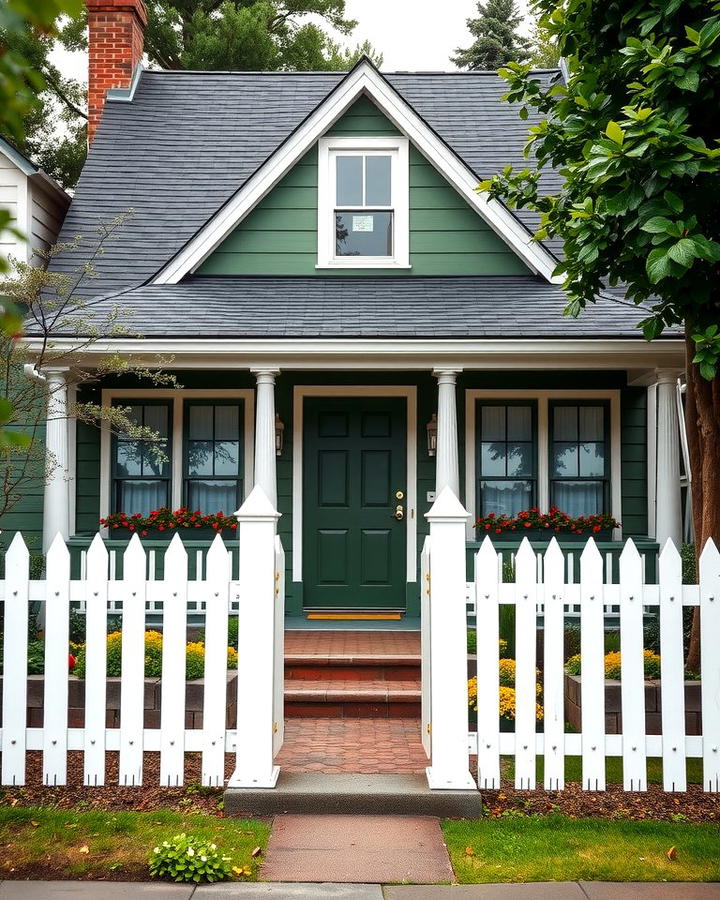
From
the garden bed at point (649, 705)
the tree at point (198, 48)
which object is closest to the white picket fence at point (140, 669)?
the garden bed at point (649, 705)

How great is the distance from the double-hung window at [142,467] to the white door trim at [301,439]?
1.46 m

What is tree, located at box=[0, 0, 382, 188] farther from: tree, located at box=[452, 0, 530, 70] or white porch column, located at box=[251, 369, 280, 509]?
white porch column, located at box=[251, 369, 280, 509]

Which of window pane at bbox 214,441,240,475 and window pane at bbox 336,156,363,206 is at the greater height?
window pane at bbox 336,156,363,206

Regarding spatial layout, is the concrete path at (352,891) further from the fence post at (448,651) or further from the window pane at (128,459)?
the window pane at (128,459)

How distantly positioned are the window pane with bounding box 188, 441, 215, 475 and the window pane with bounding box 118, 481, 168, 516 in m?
0.37

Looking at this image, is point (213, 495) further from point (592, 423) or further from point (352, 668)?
point (592, 423)

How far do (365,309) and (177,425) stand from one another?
8.32 ft

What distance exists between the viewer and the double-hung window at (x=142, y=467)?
10492 millimetres

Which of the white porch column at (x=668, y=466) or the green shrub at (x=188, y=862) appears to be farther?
the white porch column at (x=668, y=466)

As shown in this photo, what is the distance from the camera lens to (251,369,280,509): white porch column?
9383 millimetres

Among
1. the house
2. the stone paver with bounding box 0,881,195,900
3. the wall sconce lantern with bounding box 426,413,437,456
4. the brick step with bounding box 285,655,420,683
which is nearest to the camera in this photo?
the stone paver with bounding box 0,881,195,900

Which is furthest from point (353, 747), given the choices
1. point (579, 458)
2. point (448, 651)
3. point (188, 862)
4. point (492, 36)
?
point (492, 36)

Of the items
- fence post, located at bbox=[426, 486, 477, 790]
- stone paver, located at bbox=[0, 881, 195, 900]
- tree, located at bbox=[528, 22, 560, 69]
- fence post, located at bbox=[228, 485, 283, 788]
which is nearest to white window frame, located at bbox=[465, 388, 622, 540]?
fence post, located at bbox=[426, 486, 477, 790]

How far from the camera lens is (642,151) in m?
4.74
